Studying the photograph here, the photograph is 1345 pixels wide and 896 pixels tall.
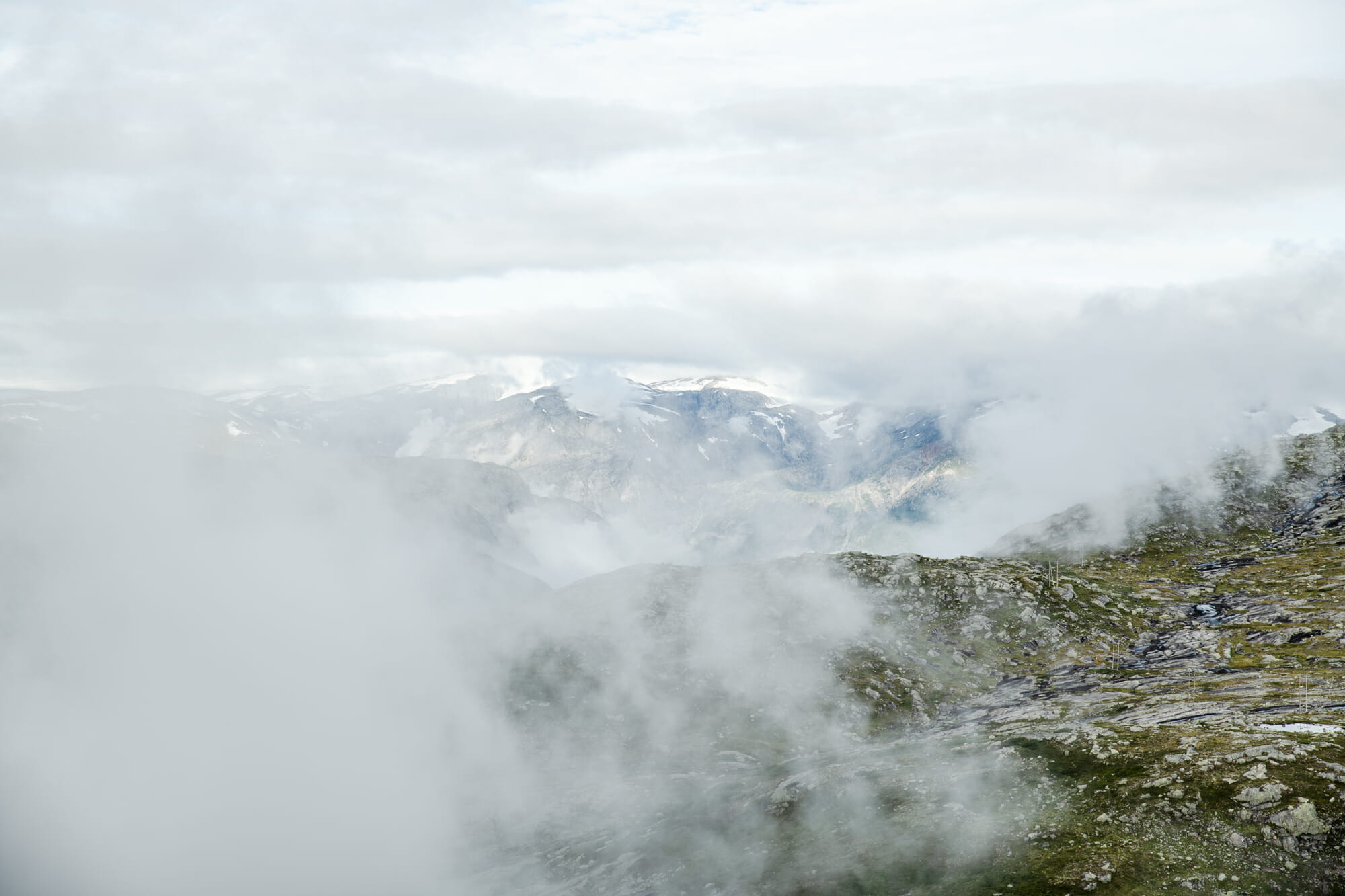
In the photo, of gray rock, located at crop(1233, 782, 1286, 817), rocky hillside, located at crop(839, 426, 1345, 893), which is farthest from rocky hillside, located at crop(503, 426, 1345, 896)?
rocky hillside, located at crop(839, 426, 1345, 893)

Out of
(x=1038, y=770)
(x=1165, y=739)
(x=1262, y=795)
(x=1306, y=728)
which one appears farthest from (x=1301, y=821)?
(x=1038, y=770)

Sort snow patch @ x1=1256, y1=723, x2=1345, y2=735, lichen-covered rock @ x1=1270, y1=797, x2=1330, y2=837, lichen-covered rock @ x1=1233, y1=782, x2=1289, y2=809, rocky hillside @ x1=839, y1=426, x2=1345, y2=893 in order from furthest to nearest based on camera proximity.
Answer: snow patch @ x1=1256, y1=723, x2=1345, y2=735 < lichen-covered rock @ x1=1233, y1=782, x2=1289, y2=809 < rocky hillside @ x1=839, y1=426, x2=1345, y2=893 < lichen-covered rock @ x1=1270, y1=797, x2=1330, y2=837

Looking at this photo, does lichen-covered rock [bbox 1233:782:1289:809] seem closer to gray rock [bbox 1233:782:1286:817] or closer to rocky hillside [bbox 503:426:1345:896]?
gray rock [bbox 1233:782:1286:817]

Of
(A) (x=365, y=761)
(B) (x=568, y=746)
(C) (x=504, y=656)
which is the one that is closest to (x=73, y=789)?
(A) (x=365, y=761)

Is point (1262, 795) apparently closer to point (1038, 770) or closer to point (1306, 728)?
point (1306, 728)

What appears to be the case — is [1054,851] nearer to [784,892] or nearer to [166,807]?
[784,892]

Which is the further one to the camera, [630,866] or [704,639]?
[704,639]

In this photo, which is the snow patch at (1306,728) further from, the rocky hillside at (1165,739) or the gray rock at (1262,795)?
the gray rock at (1262,795)

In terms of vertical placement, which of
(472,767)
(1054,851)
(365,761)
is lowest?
(365,761)

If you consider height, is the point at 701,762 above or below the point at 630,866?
below

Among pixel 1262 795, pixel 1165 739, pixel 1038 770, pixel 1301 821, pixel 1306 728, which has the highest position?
pixel 1301 821

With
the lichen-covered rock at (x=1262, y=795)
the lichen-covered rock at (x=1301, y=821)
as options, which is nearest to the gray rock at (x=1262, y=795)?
the lichen-covered rock at (x=1262, y=795)
